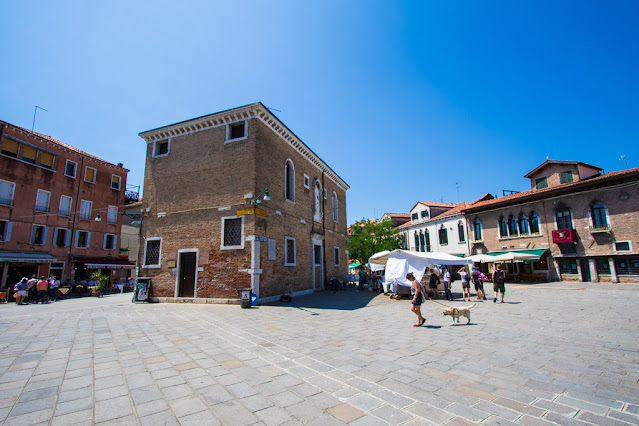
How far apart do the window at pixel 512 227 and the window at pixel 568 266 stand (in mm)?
3856

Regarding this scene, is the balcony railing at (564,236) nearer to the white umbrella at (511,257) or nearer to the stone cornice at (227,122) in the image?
the white umbrella at (511,257)

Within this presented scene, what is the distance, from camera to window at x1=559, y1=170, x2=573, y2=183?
957 inches

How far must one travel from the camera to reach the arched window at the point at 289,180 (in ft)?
56.6

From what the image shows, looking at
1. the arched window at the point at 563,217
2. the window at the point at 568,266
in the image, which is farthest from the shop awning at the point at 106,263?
the arched window at the point at 563,217

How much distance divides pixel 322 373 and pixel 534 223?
2713cm

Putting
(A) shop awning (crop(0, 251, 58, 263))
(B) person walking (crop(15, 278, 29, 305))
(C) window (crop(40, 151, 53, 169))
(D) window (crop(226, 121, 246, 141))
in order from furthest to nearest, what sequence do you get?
(C) window (crop(40, 151, 53, 169))
(A) shop awning (crop(0, 251, 58, 263))
(B) person walking (crop(15, 278, 29, 305))
(D) window (crop(226, 121, 246, 141))

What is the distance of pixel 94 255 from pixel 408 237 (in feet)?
115

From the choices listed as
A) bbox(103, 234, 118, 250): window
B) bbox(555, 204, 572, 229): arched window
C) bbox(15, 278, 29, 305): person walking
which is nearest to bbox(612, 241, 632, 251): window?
bbox(555, 204, 572, 229): arched window

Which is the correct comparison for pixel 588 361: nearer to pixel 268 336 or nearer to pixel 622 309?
pixel 268 336

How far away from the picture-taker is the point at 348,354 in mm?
5523

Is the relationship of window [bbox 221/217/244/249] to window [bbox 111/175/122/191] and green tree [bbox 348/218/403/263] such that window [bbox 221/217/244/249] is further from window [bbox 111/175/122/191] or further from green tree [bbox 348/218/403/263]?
green tree [bbox 348/218/403/263]

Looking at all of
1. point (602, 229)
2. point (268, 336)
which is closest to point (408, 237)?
point (602, 229)

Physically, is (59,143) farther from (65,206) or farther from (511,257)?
(511,257)

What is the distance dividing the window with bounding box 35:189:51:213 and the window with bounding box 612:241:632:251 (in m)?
40.8
